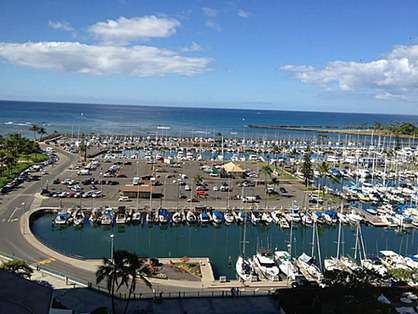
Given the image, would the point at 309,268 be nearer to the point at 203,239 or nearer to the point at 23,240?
the point at 203,239

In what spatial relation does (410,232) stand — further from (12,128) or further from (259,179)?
(12,128)

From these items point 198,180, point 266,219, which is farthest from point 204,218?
point 198,180

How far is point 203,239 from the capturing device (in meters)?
49.4

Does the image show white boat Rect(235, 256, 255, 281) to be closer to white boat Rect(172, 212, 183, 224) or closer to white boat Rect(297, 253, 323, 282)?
white boat Rect(297, 253, 323, 282)

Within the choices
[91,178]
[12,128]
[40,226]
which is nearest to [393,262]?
[40,226]

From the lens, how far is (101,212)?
176 feet

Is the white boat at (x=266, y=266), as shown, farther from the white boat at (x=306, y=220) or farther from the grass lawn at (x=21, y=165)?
the grass lawn at (x=21, y=165)

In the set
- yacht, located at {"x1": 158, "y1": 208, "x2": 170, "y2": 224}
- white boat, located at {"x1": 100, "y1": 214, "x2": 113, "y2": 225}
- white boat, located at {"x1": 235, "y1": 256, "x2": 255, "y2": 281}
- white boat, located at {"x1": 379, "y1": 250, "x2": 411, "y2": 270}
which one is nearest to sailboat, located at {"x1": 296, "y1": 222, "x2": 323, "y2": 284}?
white boat, located at {"x1": 235, "y1": 256, "x2": 255, "y2": 281}

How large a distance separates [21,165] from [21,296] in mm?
62965

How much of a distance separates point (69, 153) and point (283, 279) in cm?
7551

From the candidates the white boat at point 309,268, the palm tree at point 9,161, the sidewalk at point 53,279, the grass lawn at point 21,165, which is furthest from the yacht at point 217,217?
the palm tree at point 9,161

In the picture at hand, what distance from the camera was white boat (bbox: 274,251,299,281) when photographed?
37.4 meters

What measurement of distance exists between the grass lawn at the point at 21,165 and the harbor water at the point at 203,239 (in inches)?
684

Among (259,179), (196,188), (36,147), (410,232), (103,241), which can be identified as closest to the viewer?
(103,241)
